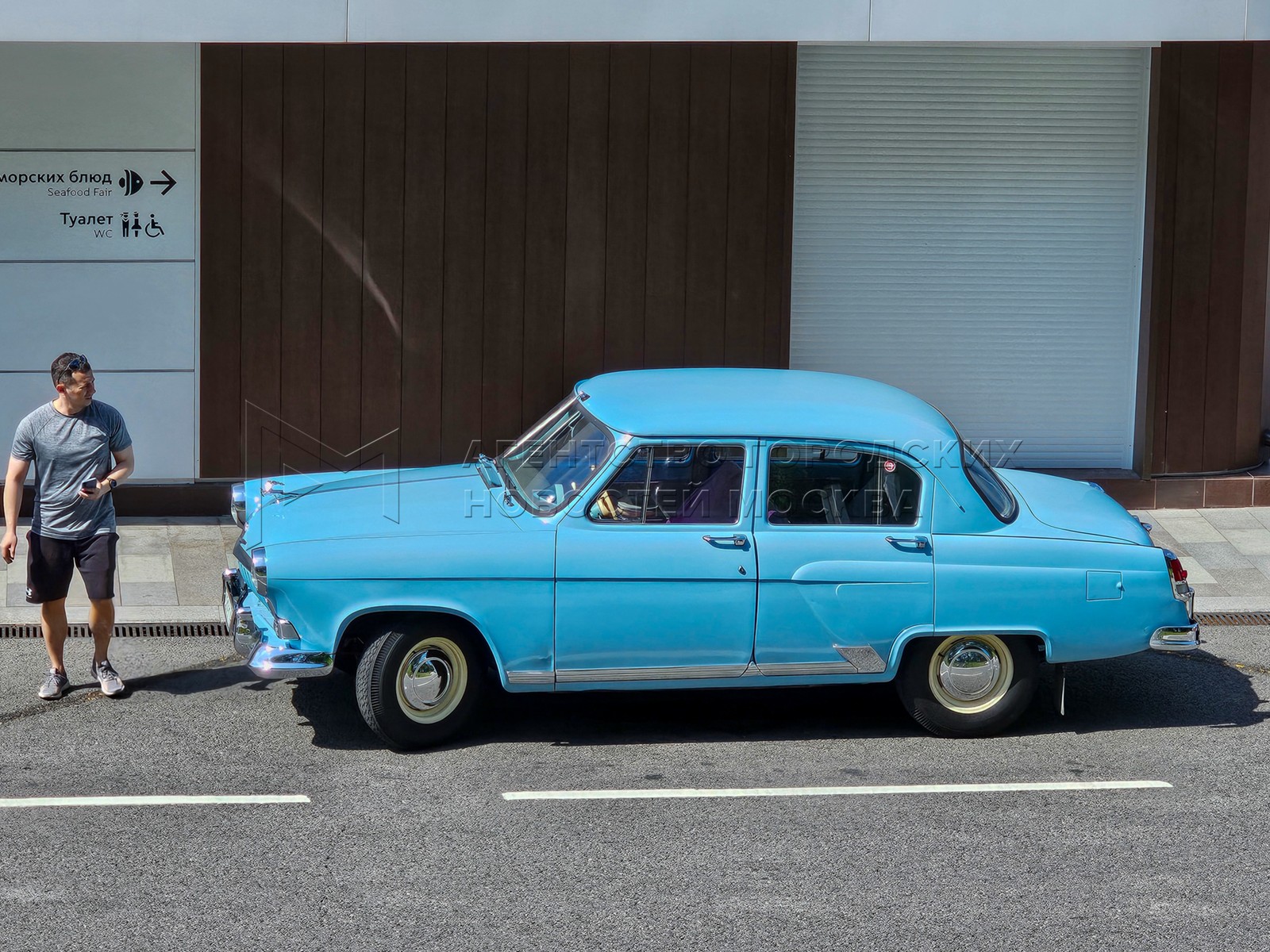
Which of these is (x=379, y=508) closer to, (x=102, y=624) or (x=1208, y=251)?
(x=102, y=624)

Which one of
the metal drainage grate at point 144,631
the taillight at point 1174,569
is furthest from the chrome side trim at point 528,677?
the taillight at point 1174,569

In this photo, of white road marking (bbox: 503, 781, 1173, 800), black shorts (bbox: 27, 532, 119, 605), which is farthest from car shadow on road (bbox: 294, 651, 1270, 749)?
black shorts (bbox: 27, 532, 119, 605)

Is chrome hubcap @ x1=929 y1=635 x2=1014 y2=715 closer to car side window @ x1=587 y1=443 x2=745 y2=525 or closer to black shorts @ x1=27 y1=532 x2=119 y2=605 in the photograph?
car side window @ x1=587 y1=443 x2=745 y2=525

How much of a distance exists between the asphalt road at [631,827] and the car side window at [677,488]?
1080 mm

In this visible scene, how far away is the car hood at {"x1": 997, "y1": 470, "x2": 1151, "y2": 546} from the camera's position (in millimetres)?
6980

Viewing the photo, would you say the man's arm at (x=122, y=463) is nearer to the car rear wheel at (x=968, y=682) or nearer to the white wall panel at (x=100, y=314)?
the white wall panel at (x=100, y=314)

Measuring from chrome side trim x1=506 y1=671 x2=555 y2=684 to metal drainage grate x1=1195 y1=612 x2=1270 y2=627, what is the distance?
4.40 meters

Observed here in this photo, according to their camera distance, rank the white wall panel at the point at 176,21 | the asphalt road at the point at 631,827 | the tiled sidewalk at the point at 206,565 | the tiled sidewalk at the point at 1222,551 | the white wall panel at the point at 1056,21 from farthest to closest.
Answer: the white wall panel at the point at 1056,21 → the white wall panel at the point at 176,21 → the tiled sidewalk at the point at 1222,551 → the tiled sidewalk at the point at 206,565 → the asphalt road at the point at 631,827

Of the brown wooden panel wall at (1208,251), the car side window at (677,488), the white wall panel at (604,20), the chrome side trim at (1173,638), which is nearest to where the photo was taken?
the car side window at (677,488)

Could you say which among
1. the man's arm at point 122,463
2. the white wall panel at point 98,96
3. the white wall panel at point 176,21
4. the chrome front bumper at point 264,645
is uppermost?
the white wall panel at point 176,21

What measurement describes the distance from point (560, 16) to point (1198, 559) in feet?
18.7

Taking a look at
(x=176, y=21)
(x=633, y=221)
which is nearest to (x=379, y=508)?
(x=176, y=21)

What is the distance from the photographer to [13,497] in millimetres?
7098

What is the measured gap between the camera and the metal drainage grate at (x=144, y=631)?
27.5ft
